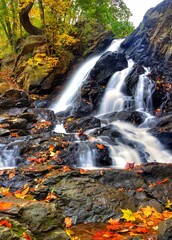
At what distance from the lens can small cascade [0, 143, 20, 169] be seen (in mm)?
7116

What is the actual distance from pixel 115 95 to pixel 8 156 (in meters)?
7.47

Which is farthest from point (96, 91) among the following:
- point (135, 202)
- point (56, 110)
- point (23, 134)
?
point (135, 202)

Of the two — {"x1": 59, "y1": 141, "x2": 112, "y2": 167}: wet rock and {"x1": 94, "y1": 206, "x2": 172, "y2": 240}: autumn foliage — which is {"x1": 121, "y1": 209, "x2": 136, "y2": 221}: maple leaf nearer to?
{"x1": 94, "y1": 206, "x2": 172, "y2": 240}: autumn foliage

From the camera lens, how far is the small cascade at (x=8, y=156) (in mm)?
7116

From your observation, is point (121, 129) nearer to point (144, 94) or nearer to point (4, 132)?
point (144, 94)

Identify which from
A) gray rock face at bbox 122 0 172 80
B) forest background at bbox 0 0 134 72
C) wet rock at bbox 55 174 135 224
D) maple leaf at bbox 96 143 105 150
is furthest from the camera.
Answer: forest background at bbox 0 0 134 72

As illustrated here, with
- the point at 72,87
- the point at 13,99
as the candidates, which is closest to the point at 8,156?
the point at 13,99

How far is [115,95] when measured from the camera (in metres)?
13.5

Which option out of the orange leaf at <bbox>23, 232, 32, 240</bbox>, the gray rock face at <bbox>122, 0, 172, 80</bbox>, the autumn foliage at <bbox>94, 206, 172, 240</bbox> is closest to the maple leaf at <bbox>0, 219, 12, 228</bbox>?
the orange leaf at <bbox>23, 232, 32, 240</bbox>

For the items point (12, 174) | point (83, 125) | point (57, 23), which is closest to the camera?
point (12, 174)

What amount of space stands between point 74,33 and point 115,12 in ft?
39.4

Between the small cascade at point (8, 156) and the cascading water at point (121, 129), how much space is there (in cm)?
183

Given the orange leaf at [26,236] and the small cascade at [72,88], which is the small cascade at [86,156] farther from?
the small cascade at [72,88]

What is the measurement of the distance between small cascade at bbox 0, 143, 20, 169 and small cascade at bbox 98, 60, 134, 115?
20.1 feet
